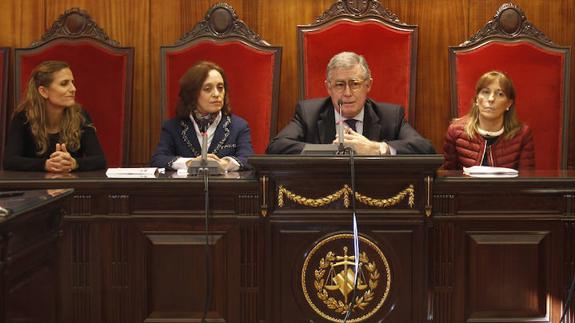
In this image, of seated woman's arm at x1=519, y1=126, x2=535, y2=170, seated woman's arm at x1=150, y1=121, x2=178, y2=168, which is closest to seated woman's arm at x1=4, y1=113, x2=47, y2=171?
seated woman's arm at x1=150, y1=121, x2=178, y2=168

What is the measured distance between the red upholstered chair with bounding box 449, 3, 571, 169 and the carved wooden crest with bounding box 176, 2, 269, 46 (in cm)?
124

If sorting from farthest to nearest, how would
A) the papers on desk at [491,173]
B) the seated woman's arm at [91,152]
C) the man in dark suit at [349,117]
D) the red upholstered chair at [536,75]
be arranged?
the red upholstered chair at [536,75]
the seated woman's arm at [91,152]
the man in dark suit at [349,117]
the papers on desk at [491,173]

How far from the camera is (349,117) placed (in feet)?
11.8

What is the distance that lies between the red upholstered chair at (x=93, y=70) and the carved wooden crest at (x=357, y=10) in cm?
116

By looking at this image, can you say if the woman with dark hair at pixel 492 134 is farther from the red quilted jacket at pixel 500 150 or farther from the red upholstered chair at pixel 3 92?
the red upholstered chair at pixel 3 92

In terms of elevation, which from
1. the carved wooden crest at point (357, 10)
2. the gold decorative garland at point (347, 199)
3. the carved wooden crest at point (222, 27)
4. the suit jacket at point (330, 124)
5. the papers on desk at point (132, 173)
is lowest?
the gold decorative garland at point (347, 199)

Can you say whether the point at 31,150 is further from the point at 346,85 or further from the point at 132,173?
the point at 346,85

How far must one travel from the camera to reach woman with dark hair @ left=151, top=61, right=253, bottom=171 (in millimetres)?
3732

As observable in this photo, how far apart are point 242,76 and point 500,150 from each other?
1422 mm

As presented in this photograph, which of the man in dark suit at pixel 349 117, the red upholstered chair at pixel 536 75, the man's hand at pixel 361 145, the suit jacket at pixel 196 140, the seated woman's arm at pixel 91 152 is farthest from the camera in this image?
the red upholstered chair at pixel 536 75

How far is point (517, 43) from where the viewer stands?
4141mm

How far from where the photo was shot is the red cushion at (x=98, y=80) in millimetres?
4203

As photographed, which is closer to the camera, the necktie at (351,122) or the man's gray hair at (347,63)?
the man's gray hair at (347,63)

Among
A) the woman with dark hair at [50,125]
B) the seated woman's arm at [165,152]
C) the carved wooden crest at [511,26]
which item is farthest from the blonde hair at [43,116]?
the carved wooden crest at [511,26]
